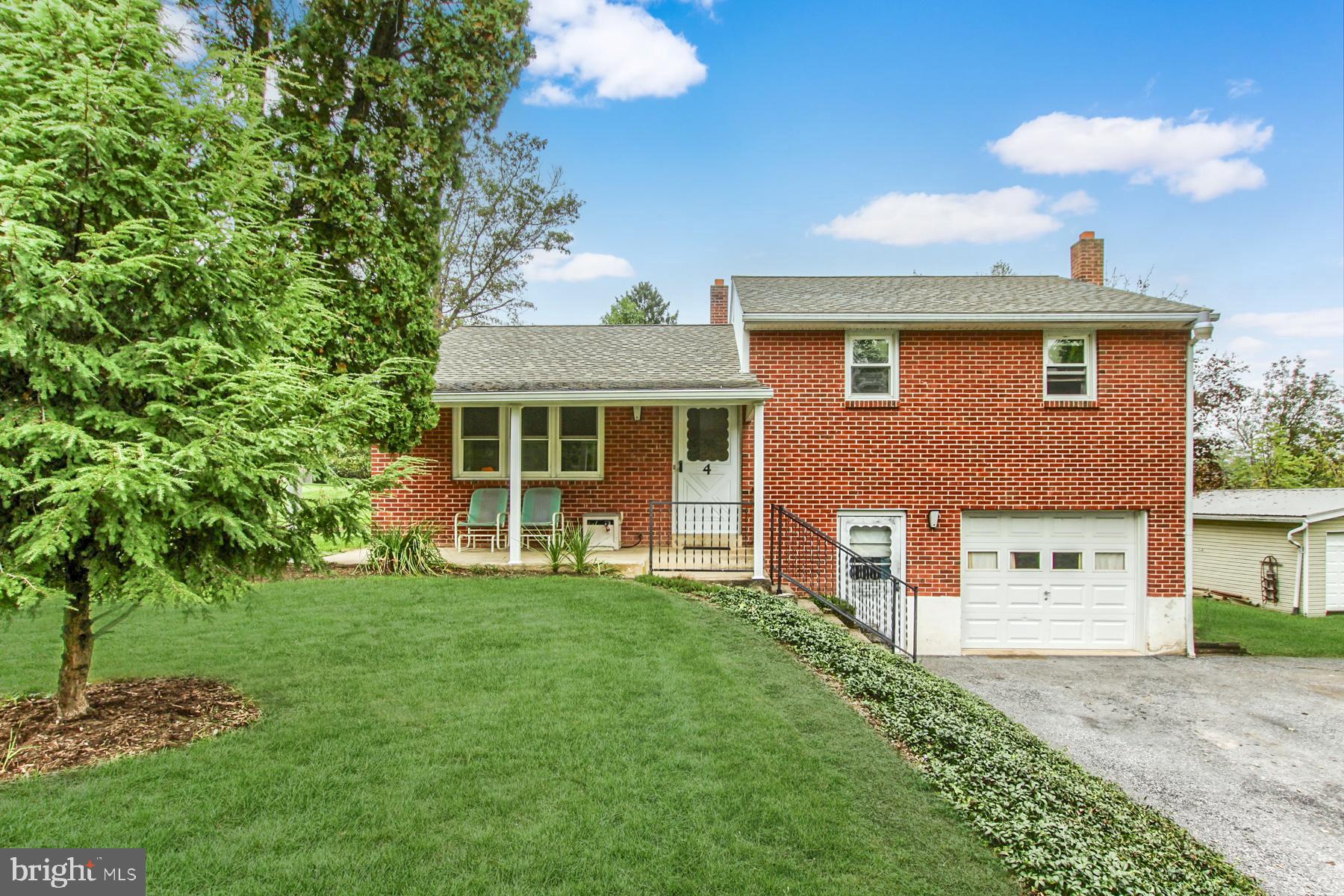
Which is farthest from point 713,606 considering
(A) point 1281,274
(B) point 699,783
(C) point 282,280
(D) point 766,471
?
(A) point 1281,274

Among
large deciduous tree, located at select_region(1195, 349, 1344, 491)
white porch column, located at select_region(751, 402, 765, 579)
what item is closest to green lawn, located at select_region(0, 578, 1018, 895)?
white porch column, located at select_region(751, 402, 765, 579)

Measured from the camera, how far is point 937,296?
38.4ft

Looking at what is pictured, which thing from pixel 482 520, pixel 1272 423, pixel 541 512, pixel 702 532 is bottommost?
pixel 702 532

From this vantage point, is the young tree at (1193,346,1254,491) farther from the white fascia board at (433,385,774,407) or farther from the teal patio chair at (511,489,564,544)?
the teal patio chair at (511,489,564,544)

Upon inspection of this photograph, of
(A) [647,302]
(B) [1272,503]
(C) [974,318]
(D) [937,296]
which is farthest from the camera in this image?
(A) [647,302]

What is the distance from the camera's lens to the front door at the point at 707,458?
11398mm

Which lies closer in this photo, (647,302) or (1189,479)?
(1189,479)

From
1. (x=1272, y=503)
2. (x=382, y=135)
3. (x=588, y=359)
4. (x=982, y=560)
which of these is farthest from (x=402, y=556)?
(x=1272, y=503)

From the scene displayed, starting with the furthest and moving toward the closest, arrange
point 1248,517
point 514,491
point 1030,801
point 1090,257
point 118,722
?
point 1248,517 < point 1090,257 < point 514,491 < point 118,722 < point 1030,801

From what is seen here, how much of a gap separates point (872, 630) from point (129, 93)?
327 inches

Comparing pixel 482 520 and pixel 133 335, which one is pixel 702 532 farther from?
pixel 133 335

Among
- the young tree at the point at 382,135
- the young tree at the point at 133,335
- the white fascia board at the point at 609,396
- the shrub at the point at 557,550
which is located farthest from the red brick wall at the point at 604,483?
the young tree at the point at 133,335

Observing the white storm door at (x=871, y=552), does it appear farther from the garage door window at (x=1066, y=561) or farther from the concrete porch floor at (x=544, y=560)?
the garage door window at (x=1066, y=561)

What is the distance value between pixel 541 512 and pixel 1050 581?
27.7 feet
